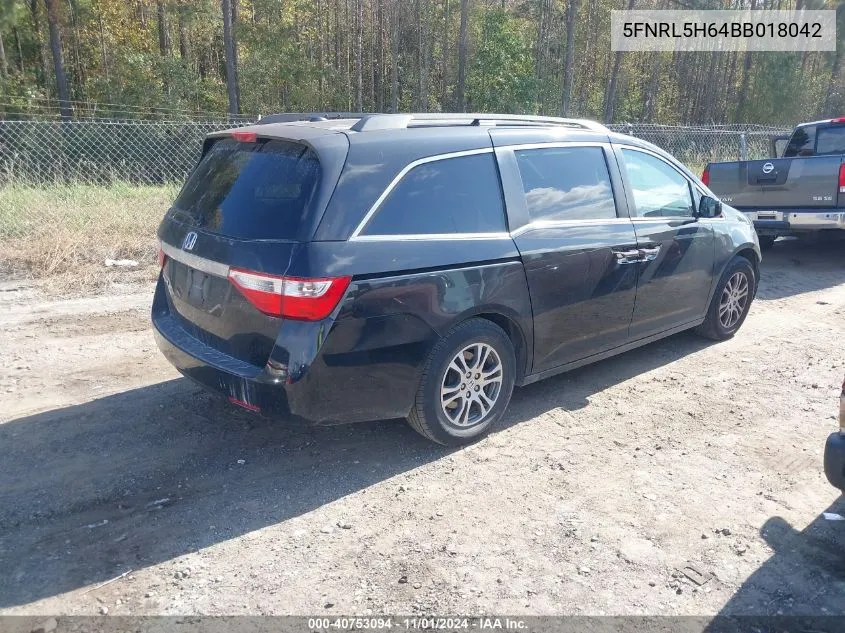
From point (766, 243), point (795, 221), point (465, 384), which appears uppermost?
point (795, 221)

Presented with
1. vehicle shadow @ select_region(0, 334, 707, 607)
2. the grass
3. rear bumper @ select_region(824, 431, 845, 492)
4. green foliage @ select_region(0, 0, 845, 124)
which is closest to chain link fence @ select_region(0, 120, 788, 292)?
the grass

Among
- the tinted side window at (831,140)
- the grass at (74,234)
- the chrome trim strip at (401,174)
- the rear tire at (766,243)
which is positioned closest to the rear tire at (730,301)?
the chrome trim strip at (401,174)

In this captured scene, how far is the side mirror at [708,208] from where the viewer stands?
18.0 feet

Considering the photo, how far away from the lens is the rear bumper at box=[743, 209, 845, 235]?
858 cm

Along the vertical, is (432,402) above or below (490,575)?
above

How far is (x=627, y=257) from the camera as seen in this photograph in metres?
4.73

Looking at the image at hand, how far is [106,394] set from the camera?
468cm

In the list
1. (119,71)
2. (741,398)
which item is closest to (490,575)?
(741,398)

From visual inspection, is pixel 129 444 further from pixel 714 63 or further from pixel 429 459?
pixel 714 63

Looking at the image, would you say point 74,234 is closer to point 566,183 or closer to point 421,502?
point 566,183

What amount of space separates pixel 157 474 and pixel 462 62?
27.2 meters

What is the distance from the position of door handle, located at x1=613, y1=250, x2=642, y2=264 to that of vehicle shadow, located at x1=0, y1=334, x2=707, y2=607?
99 centimetres

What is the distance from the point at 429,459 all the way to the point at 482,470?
1.06 feet

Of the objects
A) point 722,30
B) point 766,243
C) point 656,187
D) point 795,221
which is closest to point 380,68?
point 722,30
